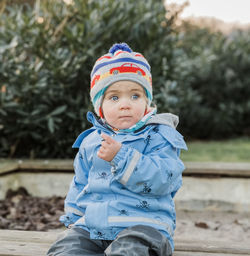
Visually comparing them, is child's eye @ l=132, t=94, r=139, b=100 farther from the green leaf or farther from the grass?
the grass

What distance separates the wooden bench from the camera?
7.96ft

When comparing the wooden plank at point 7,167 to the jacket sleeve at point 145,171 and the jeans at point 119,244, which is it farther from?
the jacket sleeve at point 145,171

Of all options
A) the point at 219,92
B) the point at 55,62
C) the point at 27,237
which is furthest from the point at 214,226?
the point at 219,92

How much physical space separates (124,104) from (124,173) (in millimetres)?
364

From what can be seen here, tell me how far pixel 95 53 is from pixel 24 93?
3.18 ft

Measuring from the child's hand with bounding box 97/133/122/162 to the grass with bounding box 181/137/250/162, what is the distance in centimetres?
448

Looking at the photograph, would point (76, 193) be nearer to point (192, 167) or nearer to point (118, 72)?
point (118, 72)

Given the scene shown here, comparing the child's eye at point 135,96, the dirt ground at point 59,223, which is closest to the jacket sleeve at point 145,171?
the child's eye at point 135,96

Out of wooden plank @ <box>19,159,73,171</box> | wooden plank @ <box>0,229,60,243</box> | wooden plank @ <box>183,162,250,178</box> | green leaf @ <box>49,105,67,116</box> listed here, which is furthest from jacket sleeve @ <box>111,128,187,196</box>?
green leaf @ <box>49,105,67,116</box>

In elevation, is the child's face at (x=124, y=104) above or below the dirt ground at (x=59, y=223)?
above

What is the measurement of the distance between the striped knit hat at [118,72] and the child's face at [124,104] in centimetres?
3

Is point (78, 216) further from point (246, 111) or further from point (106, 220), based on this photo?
point (246, 111)

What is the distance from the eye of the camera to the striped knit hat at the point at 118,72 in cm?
235

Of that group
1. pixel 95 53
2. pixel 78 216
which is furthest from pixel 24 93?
A: pixel 78 216
